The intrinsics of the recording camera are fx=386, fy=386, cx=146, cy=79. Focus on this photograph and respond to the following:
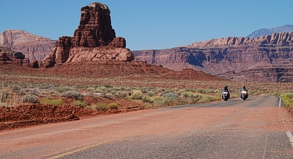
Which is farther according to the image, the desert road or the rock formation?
the rock formation

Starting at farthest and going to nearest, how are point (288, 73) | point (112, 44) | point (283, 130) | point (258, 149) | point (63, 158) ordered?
point (288, 73) < point (112, 44) < point (283, 130) < point (258, 149) < point (63, 158)

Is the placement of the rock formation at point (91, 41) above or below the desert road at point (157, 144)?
above

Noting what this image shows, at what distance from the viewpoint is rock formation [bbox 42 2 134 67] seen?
439 feet

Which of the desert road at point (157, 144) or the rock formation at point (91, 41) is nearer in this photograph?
the desert road at point (157, 144)

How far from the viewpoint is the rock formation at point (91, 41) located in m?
134

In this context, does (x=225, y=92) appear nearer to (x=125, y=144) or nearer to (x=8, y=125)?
(x=8, y=125)

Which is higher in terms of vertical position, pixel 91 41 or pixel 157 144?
pixel 91 41

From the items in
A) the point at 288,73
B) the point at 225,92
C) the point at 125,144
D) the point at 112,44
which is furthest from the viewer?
the point at 288,73

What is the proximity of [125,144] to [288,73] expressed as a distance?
194057mm

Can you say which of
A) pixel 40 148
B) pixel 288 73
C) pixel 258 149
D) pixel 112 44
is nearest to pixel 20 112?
pixel 40 148

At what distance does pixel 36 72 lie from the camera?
382ft

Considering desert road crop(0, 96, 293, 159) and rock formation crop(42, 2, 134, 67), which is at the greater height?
rock formation crop(42, 2, 134, 67)

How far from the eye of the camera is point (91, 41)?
13975 cm

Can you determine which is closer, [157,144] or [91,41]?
[157,144]
